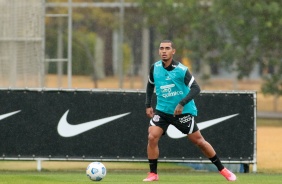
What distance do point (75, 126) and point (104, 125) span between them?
1.77ft

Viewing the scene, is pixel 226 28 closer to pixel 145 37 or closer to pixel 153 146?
pixel 145 37

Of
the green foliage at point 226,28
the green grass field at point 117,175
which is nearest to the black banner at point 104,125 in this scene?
the green grass field at point 117,175

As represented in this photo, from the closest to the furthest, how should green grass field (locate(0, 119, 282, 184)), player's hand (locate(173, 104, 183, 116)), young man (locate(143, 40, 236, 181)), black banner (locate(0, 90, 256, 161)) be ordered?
player's hand (locate(173, 104, 183, 116)) < young man (locate(143, 40, 236, 181)) < green grass field (locate(0, 119, 282, 184)) < black banner (locate(0, 90, 256, 161))

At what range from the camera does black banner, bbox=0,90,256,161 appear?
18172 mm

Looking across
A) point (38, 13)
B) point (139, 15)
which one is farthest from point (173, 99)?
point (139, 15)

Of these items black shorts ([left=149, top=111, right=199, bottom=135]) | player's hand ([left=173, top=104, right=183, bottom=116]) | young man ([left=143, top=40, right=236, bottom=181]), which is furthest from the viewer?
black shorts ([left=149, top=111, right=199, bottom=135])

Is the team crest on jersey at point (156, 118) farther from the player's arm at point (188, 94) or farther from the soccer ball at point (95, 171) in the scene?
the soccer ball at point (95, 171)

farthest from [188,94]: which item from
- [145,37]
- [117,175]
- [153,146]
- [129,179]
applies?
[145,37]

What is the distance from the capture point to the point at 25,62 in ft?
79.3

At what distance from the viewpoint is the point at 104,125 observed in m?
18.3

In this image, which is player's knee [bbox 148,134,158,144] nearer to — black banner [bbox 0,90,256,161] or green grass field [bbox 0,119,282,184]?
green grass field [bbox 0,119,282,184]

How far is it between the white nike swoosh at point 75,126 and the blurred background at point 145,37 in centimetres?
576

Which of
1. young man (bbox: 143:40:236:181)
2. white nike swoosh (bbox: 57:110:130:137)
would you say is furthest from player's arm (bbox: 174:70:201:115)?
white nike swoosh (bbox: 57:110:130:137)

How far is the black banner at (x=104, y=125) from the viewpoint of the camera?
59.6 feet
